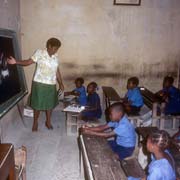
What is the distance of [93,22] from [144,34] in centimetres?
121

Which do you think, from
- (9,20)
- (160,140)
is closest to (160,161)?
(160,140)

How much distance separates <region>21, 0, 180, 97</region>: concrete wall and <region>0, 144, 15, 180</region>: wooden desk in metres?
4.54

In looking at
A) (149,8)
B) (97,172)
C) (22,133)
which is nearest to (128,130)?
(97,172)

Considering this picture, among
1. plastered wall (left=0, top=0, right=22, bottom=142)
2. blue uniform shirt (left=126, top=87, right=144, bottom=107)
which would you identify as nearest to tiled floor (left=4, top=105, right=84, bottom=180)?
plastered wall (left=0, top=0, right=22, bottom=142)

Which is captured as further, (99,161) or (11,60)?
(11,60)

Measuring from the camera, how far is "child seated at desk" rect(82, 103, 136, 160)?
3396 mm

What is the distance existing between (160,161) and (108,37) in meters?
4.49

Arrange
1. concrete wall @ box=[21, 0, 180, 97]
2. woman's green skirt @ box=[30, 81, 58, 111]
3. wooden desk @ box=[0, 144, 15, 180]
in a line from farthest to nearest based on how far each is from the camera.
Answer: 1. concrete wall @ box=[21, 0, 180, 97]
2. woman's green skirt @ box=[30, 81, 58, 111]
3. wooden desk @ box=[0, 144, 15, 180]

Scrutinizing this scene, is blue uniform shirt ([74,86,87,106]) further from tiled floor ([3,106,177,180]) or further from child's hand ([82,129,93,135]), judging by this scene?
child's hand ([82,129,93,135])

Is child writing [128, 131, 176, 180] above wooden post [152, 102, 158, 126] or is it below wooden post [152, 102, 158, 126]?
Answer: above

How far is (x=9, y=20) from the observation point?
496 centimetres

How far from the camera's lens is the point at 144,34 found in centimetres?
653

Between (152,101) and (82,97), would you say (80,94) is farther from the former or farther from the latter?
(152,101)

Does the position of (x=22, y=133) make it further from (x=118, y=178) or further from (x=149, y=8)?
(x=149, y=8)
